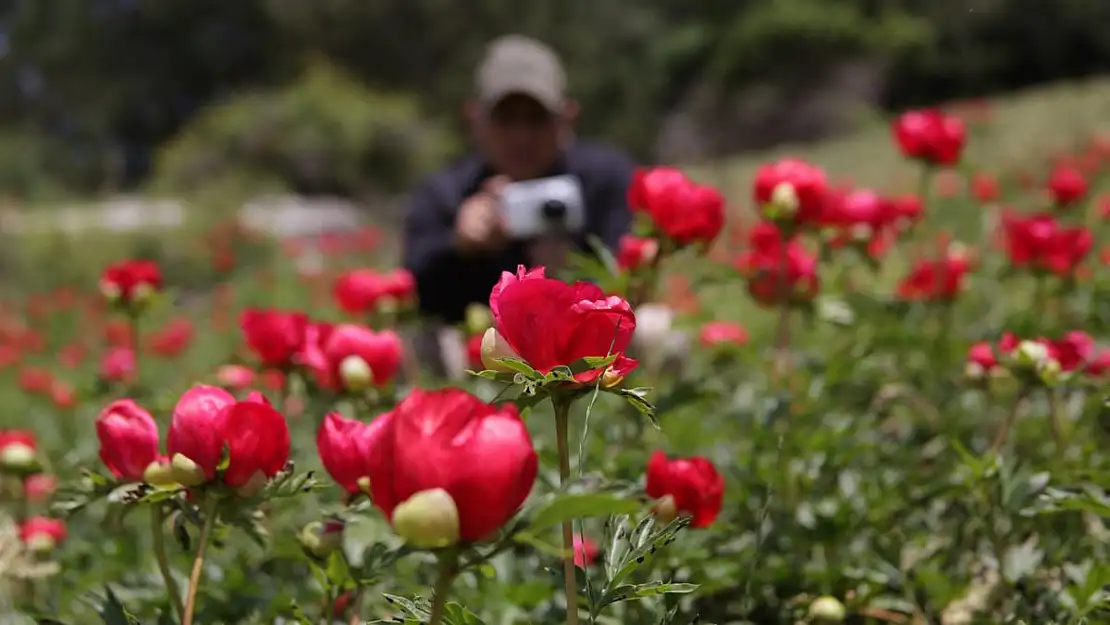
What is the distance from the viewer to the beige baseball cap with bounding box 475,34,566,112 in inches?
92.0

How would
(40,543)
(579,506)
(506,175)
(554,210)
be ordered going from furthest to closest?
(506,175)
(554,210)
(40,543)
(579,506)

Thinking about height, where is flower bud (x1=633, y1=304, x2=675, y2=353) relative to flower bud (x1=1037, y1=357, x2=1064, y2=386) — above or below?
below

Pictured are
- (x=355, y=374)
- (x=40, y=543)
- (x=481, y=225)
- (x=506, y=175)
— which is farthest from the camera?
(x=506, y=175)

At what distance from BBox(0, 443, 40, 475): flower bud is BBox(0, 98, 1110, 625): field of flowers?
1cm

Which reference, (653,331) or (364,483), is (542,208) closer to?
(653,331)

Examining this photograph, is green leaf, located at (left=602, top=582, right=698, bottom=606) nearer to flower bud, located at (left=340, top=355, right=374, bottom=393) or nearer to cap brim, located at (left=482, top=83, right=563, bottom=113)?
flower bud, located at (left=340, top=355, right=374, bottom=393)

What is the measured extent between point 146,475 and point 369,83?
15123 millimetres

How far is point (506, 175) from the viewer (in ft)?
8.00

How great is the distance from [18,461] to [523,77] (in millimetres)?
1546

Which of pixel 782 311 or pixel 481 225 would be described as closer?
pixel 782 311

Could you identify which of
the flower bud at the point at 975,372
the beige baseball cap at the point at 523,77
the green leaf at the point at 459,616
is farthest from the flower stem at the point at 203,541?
the beige baseball cap at the point at 523,77

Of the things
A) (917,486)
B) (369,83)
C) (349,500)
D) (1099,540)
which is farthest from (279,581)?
(369,83)

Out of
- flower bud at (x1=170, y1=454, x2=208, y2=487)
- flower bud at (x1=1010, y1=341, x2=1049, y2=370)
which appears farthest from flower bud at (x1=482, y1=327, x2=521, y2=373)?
flower bud at (x1=1010, y1=341, x2=1049, y2=370)

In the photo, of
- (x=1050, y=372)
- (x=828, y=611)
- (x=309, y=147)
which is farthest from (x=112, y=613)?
(x=309, y=147)
